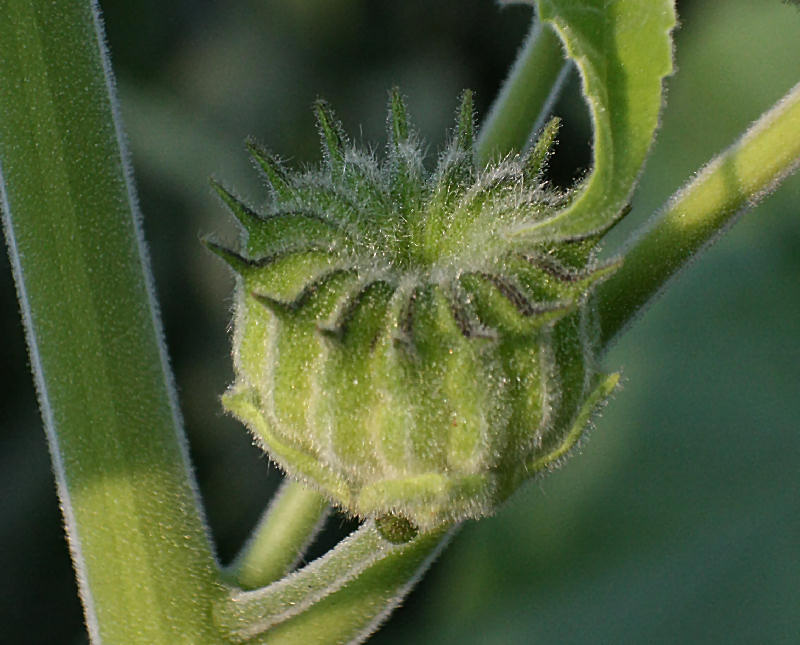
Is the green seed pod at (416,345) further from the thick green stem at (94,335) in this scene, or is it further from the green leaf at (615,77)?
the thick green stem at (94,335)

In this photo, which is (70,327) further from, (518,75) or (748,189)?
(748,189)

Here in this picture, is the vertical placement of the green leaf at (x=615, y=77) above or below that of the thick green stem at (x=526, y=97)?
above

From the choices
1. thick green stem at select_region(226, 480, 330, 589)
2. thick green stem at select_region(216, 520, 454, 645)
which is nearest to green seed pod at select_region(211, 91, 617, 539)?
thick green stem at select_region(216, 520, 454, 645)

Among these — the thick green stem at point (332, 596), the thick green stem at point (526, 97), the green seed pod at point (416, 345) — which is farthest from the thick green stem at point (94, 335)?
the thick green stem at point (526, 97)

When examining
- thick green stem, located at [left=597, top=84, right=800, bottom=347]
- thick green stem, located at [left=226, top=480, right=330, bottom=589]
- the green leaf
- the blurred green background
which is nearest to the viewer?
the green leaf

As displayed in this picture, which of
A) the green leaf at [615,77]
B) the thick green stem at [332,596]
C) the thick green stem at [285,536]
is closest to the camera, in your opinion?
the green leaf at [615,77]

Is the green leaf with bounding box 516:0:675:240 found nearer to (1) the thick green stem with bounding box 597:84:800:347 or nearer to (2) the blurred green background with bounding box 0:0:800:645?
(1) the thick green stem with bounding box 597:84:800:347

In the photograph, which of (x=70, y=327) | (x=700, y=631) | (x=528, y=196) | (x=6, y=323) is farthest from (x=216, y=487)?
(x=528, y=196)

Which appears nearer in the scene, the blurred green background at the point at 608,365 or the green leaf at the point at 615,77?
the green leaf at the point at 615,77
